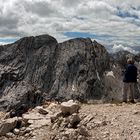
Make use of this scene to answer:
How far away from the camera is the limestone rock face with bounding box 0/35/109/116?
166625mm

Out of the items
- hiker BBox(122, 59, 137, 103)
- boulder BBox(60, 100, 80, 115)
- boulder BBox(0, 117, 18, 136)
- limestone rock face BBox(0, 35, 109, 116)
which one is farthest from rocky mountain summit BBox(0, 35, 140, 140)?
boulder BBox(0, 117, 18, 136)

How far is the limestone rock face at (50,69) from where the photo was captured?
166625mm

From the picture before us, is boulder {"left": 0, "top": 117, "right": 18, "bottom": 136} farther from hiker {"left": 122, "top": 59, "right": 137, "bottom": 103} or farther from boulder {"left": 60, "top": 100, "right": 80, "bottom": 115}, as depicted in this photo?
hiker {"left": 122, "top": 59, "right": 137, "bottom": 103}

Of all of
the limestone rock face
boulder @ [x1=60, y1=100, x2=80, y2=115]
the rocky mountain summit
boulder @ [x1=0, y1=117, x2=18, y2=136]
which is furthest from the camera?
the limestone rock face

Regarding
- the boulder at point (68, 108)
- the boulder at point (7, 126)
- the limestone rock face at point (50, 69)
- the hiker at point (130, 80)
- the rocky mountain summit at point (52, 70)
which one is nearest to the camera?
the boulder at point (7, 126)

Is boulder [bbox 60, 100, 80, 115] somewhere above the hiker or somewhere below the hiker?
below

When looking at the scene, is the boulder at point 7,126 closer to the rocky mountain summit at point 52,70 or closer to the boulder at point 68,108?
the boulder at point 68,108

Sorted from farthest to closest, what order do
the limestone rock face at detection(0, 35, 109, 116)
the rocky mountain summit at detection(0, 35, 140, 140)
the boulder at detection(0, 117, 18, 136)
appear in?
the limestone rock face at detection(0, 35, 109, 116) < the rocky mountain summit at detection(0, 35, 140, 140) < the boulder at detection(0, 117, 18, 136)

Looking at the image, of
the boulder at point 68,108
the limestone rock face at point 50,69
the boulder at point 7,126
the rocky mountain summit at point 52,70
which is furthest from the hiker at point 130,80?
the limestone rock face at point 50,69

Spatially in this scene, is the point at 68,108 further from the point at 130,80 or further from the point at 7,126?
the point at 130,80

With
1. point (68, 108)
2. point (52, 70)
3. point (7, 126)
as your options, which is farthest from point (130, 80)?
point (52, 70)

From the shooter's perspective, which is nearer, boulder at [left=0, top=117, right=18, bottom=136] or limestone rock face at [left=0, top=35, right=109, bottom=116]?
boulder at [left=0, top=117, right=18, bottom=136]

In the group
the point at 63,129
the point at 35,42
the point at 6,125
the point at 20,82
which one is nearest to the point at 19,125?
the point at 6,125

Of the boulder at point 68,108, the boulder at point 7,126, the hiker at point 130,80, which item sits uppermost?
the hiker at point 130,80
